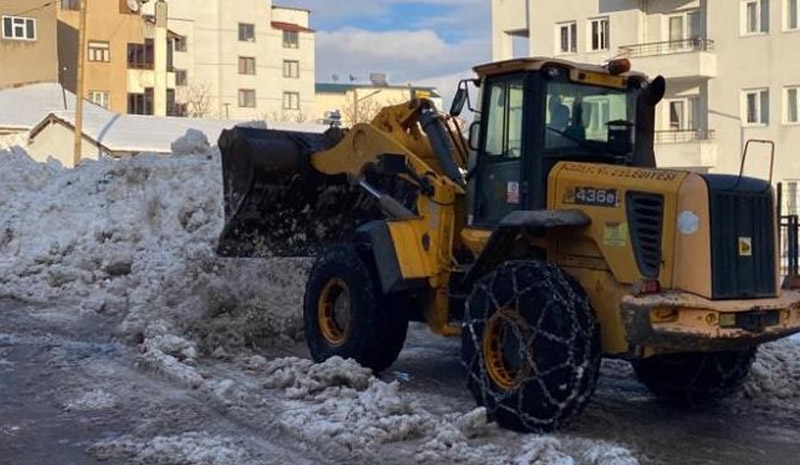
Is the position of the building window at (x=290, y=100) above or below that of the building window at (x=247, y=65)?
below

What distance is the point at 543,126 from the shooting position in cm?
806

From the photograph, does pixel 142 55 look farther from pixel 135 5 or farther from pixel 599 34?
pixel 599 34

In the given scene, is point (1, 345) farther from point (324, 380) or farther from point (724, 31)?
point (724, 31)

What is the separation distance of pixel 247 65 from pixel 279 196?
68021 mm

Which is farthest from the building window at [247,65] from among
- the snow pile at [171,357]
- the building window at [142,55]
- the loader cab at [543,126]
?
the loader cab at [543,126]

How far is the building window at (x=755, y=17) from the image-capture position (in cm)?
3103

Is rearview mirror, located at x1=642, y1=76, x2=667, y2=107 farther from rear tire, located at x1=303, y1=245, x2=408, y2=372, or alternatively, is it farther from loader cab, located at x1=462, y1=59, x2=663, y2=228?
rear tire, located at x1=303, y1=245, x2=408, y2=372

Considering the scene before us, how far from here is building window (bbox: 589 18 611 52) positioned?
35000mm

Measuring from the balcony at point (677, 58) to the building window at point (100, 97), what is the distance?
3525 cm

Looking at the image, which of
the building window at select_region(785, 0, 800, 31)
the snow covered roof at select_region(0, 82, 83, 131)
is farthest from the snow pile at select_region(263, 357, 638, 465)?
the snow covered roof at select_region(0, 82, 83, 131)

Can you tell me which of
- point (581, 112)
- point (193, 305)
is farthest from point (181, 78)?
point (581, 112)

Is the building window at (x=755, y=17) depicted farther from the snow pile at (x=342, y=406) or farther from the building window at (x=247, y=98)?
the building window at (x=247, y=98)

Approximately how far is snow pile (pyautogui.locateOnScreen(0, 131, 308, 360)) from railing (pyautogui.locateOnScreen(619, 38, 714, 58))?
19094 mm

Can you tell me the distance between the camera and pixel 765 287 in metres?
7.42
